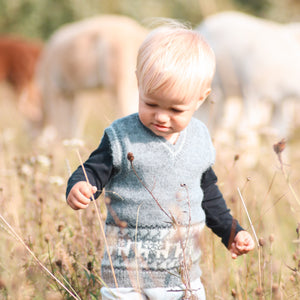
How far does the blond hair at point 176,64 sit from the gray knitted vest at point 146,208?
168 millimetres

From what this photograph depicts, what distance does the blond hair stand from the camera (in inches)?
52.3

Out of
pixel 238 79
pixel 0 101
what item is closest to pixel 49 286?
pixel 238 79

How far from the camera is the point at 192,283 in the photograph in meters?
1.48

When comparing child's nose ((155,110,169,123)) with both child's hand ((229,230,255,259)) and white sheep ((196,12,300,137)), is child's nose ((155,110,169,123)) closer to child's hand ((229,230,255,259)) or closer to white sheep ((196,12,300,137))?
child's hand ((229,230,255,259))

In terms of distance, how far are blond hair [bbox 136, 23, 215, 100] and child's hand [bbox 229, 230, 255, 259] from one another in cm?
46

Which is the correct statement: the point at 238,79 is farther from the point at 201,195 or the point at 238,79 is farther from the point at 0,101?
the point at 0,101

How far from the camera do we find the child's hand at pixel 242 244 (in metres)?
1.47

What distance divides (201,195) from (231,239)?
0.54 ft

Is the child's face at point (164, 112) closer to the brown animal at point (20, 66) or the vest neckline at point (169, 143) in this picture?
→ the vest neckline at point (169, 143)

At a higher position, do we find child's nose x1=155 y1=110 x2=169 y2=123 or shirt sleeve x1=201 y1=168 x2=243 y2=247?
child's nose x1=155 y1=110 x2=169 y2=123

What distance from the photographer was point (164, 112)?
4.50ft

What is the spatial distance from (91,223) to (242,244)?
0.60 metres

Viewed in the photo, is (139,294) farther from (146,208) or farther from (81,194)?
(81,194)

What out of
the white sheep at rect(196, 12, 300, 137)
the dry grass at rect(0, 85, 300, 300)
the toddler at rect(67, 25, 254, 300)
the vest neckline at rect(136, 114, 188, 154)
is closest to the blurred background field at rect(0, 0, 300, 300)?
the dry grass at rect(0, 85, 300, 300)
